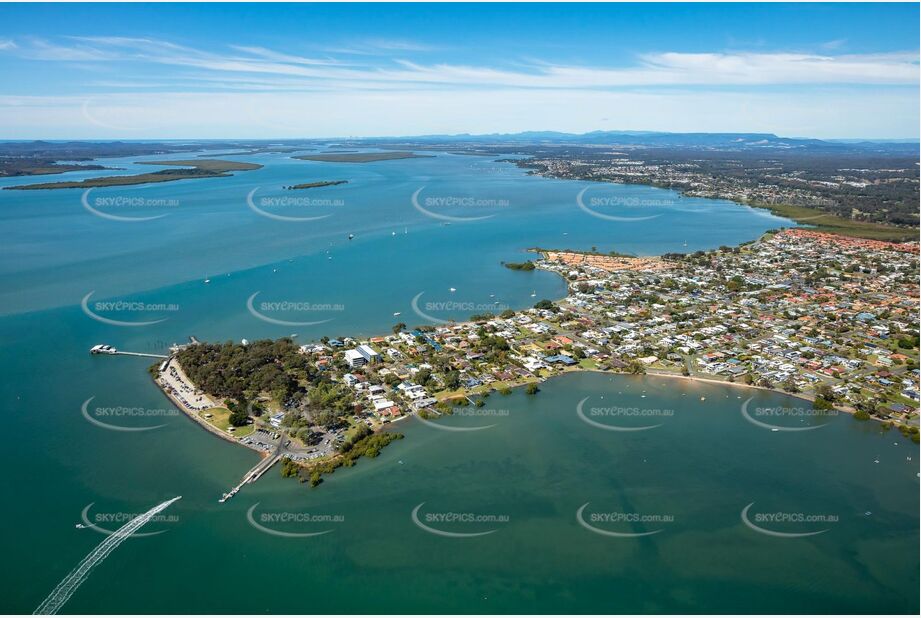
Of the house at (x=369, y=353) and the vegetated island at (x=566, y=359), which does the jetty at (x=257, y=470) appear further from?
the house at (x=369, y=353)

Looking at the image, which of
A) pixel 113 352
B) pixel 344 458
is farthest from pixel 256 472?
pixel 113 352

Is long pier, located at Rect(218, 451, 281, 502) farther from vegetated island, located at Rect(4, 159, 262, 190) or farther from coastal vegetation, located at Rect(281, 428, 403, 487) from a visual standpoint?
vegetated island, located at Rect(4, 159, 262, 190)

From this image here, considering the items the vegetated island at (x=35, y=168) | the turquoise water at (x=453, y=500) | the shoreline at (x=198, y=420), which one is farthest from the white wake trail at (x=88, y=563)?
the vegetated island at (x=35, y=168)

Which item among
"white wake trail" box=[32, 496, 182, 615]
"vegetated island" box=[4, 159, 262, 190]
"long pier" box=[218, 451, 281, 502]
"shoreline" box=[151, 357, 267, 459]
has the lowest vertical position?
"white wake trail" box=[32, 496, 182, 615]

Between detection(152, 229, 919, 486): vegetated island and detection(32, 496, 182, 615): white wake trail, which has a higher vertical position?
detection(152, 229, 919, 486): vegetated island

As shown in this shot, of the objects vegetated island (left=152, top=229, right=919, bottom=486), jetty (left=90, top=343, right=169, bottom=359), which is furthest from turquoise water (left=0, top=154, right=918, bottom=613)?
vegetated island (left=152, top=229, right=919, bottom=486)

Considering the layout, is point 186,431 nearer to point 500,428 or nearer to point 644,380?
point 500,428

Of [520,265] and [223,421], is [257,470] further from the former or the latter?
[520,265]
